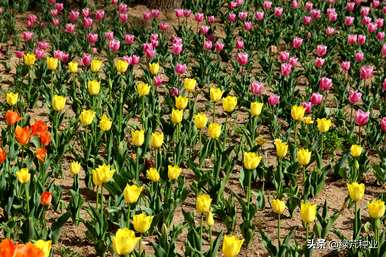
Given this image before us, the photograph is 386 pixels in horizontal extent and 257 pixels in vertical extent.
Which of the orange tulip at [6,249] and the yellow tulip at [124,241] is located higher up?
the orange tulip at [6,249]

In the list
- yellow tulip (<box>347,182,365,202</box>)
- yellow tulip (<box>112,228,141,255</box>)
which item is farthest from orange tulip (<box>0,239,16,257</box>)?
yellow tulip (<box>347,182,365,202</box>)

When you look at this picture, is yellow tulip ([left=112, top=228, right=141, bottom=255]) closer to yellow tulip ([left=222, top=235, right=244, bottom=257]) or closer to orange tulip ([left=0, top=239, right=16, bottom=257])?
yellow tulip ([left=222, top=235, right=244, bottom=257])

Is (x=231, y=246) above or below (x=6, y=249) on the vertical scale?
below

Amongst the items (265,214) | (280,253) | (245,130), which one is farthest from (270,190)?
(280,253)

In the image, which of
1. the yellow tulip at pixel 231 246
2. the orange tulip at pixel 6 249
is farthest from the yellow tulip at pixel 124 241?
the orange tulip at pixel 6 249

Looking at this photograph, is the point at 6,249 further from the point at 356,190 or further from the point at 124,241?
the point at 356,190

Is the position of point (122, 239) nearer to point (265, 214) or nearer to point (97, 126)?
point (265, 214)

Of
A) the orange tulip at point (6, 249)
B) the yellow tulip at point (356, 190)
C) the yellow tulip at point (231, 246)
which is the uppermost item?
the orange tulip at point (6, 249)

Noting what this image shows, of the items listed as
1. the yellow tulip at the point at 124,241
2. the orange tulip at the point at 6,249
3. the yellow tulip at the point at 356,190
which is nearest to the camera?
the orange tulip at the point at 6,249

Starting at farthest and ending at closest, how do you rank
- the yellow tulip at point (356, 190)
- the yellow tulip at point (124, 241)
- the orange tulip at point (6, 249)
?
the yellow tulip at point (356, 190) < the yellow tulip at point (124, 241) < the orange tulip at point (6, 249)

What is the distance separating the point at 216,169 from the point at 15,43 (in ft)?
16.1

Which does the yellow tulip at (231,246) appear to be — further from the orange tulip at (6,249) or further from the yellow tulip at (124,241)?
the orange tulip at (6,249)

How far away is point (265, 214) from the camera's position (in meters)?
4.83

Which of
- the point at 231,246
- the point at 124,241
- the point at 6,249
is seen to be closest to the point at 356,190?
the point at 231,246
